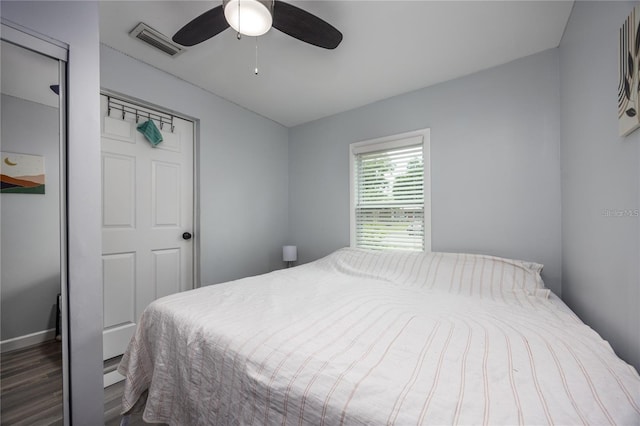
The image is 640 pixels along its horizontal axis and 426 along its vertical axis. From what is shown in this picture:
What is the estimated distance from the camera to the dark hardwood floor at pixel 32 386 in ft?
3.60

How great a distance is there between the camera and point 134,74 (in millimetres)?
2066

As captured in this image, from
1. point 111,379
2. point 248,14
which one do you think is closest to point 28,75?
point 248,14

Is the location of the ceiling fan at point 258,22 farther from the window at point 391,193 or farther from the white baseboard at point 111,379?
the white baseboard at point 111,379

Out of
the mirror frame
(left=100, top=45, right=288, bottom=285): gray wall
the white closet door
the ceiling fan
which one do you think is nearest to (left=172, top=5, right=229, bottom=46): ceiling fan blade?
the ceiling fan

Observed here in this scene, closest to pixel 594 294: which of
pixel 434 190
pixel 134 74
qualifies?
pixel 434 190

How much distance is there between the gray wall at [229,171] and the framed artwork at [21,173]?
3.70ft

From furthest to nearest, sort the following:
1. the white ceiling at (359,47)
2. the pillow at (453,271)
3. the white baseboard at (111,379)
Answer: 1. the white baseboard at (111,379)
2. the pillow at (453,271)
3. the white ceiling at (359,47)

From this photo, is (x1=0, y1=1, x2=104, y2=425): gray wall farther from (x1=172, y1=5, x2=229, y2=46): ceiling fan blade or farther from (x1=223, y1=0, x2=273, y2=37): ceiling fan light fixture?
(x1=223, y1=0, x2=273, y2=37): ceiling fan light fixture

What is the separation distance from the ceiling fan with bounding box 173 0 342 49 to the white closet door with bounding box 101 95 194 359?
1.13m

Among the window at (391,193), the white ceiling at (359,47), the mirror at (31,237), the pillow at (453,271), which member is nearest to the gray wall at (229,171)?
the white ceiling at (359,47)

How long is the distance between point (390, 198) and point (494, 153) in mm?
962

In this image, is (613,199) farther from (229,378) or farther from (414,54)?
(229,378)

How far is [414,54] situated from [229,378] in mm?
2365

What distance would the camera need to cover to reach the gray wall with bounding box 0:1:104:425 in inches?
47.3
